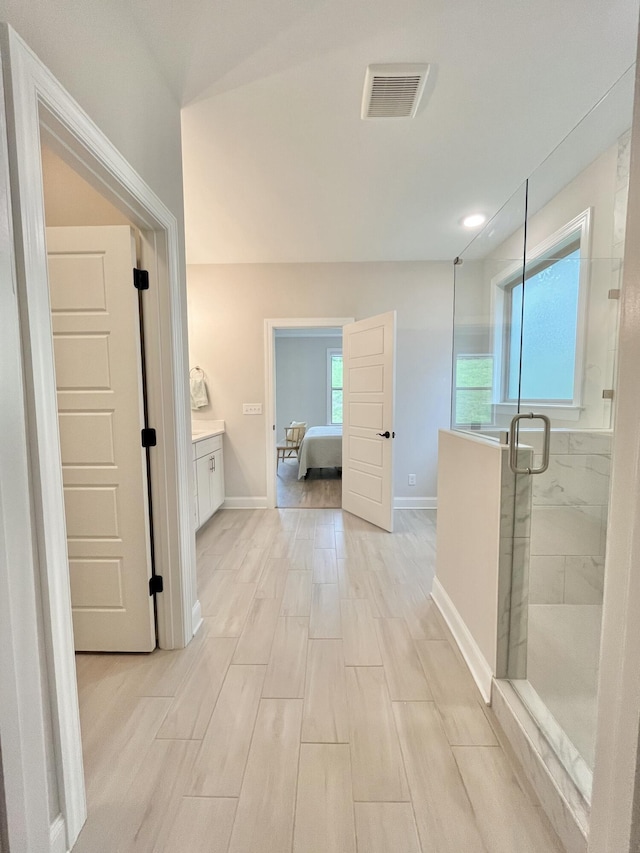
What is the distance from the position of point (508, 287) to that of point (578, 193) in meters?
0.62

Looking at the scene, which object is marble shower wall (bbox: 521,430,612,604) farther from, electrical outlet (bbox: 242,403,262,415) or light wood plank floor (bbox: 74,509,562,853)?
electrical outlet (bbox: 242,403,262,415)

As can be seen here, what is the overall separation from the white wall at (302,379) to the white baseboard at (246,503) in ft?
13.7

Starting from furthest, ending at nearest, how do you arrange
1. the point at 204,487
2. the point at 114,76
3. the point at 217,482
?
the point at 217,482 → the point at 204,487 → the point at 114,76

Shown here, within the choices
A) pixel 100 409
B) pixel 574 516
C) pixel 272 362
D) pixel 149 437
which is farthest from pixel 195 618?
pixel 272 362

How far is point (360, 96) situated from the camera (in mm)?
1747

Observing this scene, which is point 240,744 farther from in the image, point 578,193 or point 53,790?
point 578,193

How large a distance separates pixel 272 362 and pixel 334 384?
4264mm

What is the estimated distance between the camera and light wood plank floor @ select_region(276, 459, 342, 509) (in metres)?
4.22

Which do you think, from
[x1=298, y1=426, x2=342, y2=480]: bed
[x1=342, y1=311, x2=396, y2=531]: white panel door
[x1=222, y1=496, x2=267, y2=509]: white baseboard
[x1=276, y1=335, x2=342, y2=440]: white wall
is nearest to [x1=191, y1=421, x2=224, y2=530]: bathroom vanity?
[x1=222, y1=496, x2=267, y2=509]: white baseboard

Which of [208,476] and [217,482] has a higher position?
[208,476]

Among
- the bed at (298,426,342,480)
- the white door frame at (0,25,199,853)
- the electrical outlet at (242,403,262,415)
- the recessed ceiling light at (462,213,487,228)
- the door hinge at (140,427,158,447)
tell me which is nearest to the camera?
the white door frame at (0,25,199,853)

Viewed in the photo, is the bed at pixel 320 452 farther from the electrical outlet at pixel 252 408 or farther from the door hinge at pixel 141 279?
the door hinge at pixel 141 279

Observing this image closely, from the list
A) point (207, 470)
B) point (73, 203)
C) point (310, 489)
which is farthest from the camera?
point (310, 489)

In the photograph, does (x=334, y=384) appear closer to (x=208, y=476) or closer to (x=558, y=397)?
(x=208, y=476)
